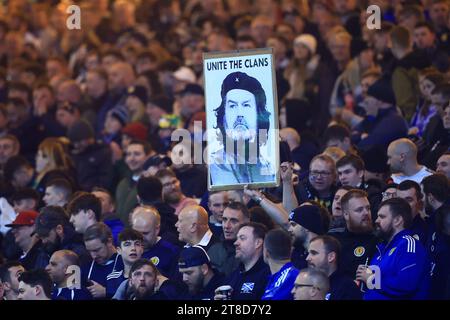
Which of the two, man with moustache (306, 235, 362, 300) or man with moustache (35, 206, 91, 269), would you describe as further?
man with moustache (35, 206, 91, 269)

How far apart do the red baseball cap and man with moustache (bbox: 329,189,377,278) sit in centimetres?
366

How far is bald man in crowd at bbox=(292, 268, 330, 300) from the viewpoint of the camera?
440 inches

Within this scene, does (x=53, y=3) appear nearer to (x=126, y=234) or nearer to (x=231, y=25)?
(x=231, y=25)

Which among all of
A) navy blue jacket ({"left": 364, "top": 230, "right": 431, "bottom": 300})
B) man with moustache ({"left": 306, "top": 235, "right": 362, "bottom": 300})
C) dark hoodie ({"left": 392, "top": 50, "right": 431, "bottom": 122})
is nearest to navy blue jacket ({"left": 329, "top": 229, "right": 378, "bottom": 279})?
man with moustache ({"left": 306, "top": 235, "right": 362, "bottom": 300})

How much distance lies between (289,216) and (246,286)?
0.92 meters

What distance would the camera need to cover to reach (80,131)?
17.8m

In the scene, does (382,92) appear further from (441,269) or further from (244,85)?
(441,269)

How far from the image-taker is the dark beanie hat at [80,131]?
1773cm

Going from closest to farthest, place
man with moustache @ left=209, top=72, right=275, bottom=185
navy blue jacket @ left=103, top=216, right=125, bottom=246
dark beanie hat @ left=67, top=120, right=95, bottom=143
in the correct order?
man with moustache @ left=209, top=72, right=275, bottom=185, navy blue jacket @ left=103, top=216, right=125, bottom=246, dark beanie hat @ left=67, top=120, right=95, bottom=143

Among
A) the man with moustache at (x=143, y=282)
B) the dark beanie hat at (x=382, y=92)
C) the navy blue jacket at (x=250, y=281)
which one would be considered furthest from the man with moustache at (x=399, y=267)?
the dark beanie hat at (x=382, y=92)

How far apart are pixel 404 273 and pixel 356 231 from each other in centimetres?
96

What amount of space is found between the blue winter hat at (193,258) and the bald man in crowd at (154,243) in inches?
21.4

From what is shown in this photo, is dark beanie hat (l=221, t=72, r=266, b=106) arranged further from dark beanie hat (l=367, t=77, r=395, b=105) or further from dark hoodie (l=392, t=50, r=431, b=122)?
dark hoodie (l=392, t=50, r=431, b=122)

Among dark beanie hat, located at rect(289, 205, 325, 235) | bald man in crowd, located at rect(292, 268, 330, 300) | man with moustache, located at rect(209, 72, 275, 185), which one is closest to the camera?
bald man in crowd, located at rect(292, 268, 330, 300)
